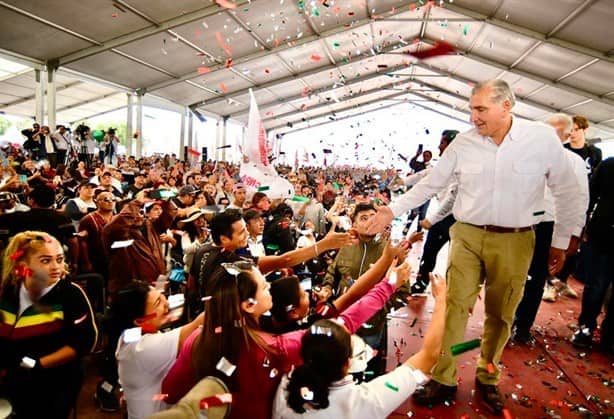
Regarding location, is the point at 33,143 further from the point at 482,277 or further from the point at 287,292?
the point at 482,277

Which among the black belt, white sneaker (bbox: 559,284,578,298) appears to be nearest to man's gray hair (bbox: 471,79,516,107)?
the black belt

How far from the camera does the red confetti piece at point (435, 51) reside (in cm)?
1312

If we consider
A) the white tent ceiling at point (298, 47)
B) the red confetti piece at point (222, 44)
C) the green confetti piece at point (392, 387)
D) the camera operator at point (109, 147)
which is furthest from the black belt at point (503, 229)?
the camera operator at point (109, 147)

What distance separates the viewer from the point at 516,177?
2.22 m

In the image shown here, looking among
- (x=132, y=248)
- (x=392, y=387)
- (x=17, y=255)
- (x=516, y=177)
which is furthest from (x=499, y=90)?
(x=132, y=248)

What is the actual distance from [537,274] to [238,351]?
8.85 ft

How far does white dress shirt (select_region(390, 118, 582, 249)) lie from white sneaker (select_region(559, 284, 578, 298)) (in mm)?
2825

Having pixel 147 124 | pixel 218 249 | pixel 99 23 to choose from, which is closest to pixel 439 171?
pixel 218 249

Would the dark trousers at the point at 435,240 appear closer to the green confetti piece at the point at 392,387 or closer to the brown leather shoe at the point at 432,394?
A: the brown leather shoe at the point at 432,394

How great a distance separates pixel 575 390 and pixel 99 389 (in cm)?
285

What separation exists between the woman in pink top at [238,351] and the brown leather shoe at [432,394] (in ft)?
3.53

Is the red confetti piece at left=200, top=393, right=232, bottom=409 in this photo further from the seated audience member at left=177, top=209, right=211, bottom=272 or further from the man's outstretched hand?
the seated audience member at left=177, top=209, right=211, bottom=272

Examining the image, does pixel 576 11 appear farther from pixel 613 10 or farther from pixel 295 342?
pixel 295 342

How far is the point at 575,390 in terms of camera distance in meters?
2.60
